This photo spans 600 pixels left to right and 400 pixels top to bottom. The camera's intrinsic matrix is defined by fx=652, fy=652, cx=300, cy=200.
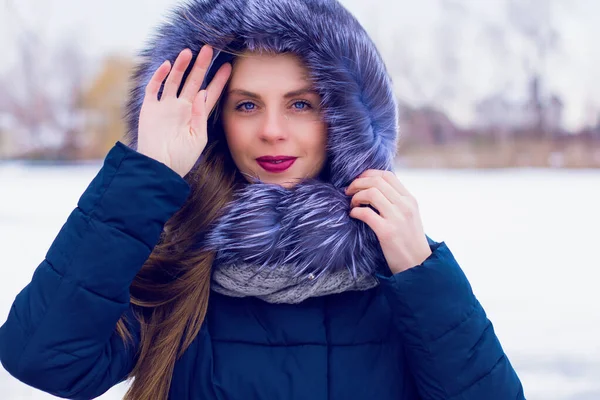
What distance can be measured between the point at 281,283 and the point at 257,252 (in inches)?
2.4

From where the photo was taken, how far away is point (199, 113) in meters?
1.04

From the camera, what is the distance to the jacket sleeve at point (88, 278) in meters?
0.87

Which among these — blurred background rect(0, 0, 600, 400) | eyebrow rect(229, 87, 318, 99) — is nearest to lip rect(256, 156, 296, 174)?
eyebrow rect(229, 87, 318, 99)

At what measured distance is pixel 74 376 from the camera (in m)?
0.90

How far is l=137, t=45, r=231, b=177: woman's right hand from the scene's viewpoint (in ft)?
3.18

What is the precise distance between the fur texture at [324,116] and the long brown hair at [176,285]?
42mm

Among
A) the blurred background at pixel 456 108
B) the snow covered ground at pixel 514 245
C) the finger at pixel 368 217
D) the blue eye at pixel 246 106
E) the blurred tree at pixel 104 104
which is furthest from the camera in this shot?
the blurred tree at pixel 104 104

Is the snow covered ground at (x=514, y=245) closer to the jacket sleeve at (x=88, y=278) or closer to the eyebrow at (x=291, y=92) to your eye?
the jacket sleeve at (x=88, y=278)

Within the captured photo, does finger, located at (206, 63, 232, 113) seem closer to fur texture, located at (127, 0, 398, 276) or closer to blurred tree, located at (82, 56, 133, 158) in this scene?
fur texture, located at (127, 0, 398, 276)

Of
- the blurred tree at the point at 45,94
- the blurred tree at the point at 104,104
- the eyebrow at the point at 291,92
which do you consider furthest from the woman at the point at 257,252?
the blurred tree at the point at 45,94

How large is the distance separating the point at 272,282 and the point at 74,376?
1.03 ft

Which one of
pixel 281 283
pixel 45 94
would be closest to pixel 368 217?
pixel 281 283

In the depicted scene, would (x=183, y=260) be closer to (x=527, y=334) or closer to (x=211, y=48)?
(x=211, y=48)

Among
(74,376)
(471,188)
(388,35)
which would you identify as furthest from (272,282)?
(471,188)
